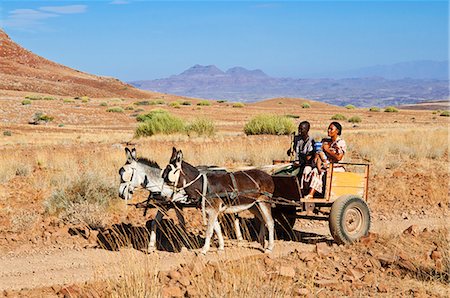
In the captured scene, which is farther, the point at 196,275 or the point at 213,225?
the point at 213,225

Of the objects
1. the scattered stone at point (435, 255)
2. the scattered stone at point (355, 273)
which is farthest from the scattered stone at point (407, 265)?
the scattered stone at point (435, 255)

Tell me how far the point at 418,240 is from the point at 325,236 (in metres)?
1.85

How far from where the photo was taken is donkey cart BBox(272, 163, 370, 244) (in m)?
9.94

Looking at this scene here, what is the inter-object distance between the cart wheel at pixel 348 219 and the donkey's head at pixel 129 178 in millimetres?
3289

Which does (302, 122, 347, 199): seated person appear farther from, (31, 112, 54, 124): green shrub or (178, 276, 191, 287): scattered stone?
(31, 112, 54, 124): green shrub

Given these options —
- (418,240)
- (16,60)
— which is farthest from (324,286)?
(16,60)

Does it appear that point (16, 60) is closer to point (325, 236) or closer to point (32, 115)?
point (32, 115)

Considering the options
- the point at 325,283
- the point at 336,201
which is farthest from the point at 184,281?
the point at 336,201

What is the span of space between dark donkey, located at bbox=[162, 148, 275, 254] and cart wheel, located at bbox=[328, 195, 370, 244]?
3.58 ft

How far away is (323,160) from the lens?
1019 cm

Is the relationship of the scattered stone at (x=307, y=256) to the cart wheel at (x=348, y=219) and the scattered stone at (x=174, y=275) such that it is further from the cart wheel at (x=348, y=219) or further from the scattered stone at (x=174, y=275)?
the scattered stone at (x=174, y=275)

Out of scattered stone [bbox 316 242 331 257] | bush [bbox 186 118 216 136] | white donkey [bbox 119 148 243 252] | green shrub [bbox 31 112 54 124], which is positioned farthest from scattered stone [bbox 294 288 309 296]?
green shrub [bbox 31 112 54 124]

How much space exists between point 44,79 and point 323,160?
88603mm

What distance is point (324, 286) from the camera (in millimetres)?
7598
